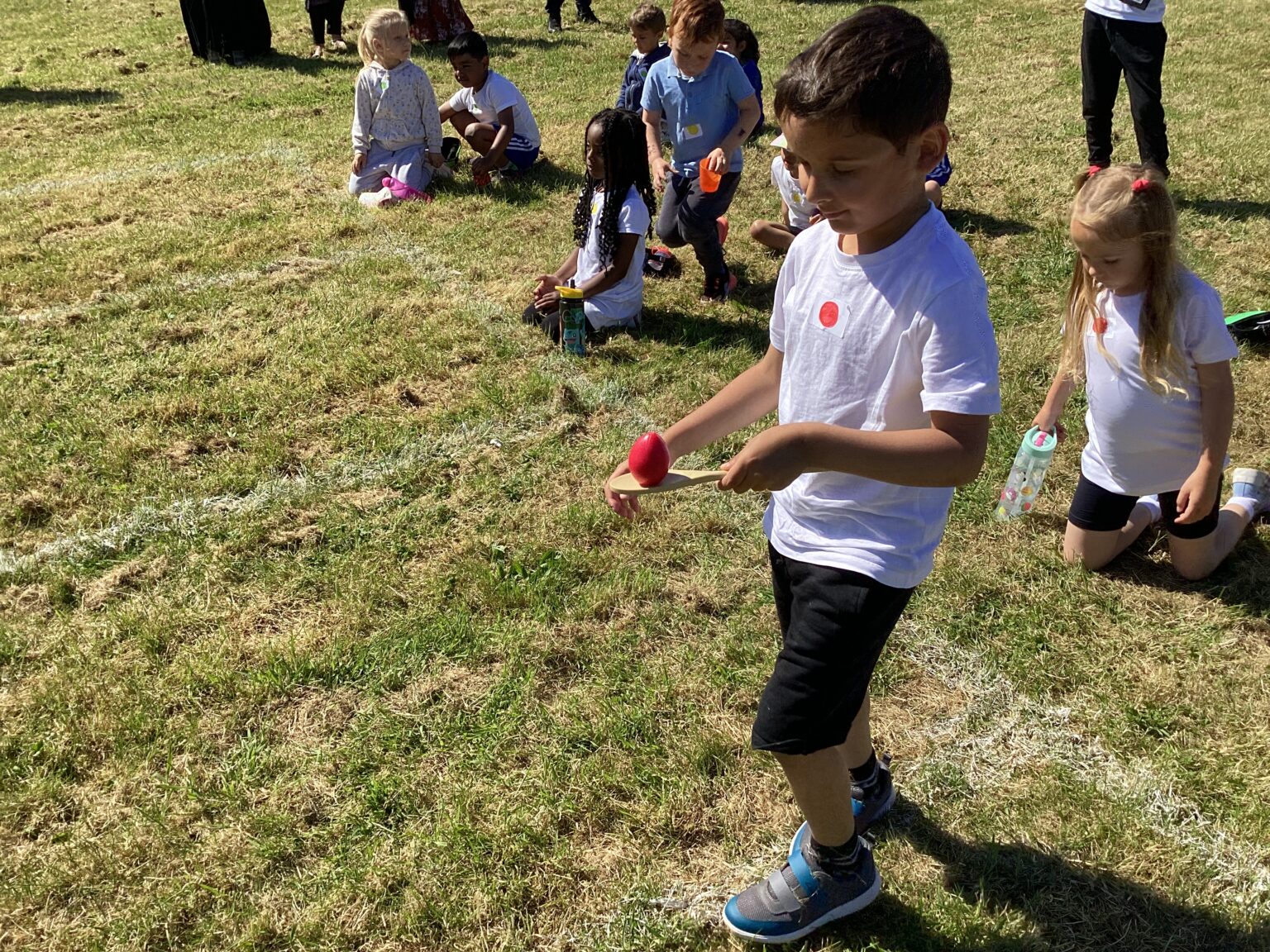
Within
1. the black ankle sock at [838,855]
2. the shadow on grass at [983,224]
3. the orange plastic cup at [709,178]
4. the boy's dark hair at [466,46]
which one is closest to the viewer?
the black ankle sock at [838,855]

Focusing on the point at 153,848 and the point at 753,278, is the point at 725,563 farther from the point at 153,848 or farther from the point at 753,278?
the point at 753,278

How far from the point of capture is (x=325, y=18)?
459 inches

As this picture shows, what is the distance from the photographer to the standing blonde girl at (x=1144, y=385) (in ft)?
9.77

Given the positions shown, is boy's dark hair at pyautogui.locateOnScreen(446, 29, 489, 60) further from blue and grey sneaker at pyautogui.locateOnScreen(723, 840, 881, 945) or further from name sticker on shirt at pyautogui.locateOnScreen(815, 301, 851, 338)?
blue and grey sneaker at pyautogui.locateOnScreen(723, 840, 881, 945)

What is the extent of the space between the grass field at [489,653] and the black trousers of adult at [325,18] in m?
6.67

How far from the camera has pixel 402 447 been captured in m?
4.25

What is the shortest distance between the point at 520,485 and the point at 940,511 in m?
2.30

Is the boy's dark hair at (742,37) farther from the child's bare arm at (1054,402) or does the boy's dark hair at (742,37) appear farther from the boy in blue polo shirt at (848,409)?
the boy in blue polo shirt at (848,409)

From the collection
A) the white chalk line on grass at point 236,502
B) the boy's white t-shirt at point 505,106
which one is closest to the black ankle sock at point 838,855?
the white chalk line on grass at point 236,502

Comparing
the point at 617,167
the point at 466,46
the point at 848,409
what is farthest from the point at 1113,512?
the point at 466,46

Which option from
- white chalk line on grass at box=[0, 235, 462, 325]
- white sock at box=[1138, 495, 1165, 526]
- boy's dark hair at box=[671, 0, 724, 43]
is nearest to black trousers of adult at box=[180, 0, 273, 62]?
white chalk line on grass at box=[0, 235, 462, 325]

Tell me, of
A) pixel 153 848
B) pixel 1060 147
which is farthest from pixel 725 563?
pixel 1060 147

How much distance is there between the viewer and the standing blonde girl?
9.77ft

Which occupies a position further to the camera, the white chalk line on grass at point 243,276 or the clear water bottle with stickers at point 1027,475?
the white chalk line on grass at point 243,276
